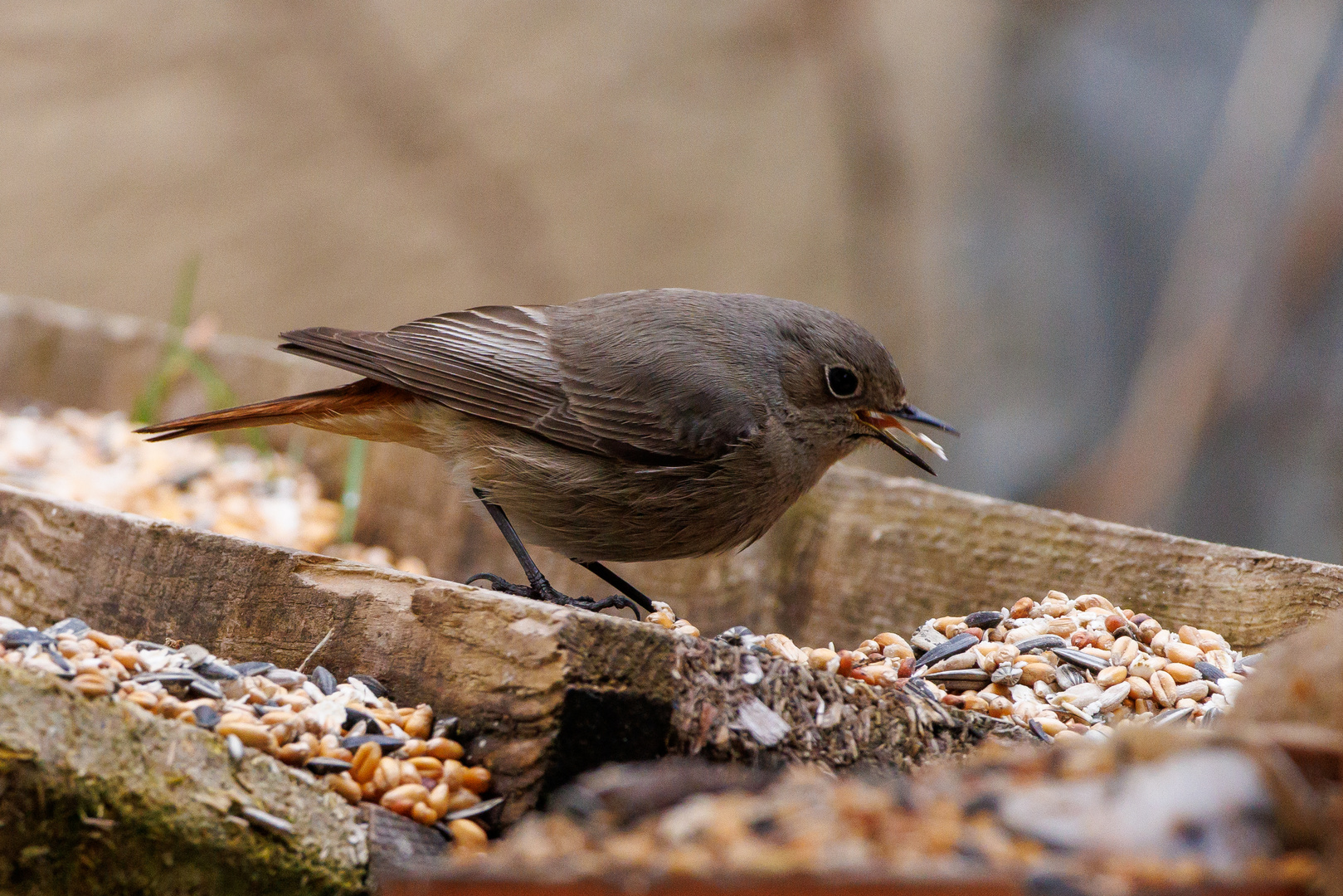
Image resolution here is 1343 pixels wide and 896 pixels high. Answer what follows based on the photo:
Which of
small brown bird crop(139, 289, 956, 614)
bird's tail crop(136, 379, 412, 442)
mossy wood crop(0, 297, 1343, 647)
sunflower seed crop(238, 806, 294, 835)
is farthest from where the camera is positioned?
bird's tail crop(136, 379, 412, 442)

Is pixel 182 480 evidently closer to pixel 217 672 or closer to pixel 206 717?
pixel 217 672

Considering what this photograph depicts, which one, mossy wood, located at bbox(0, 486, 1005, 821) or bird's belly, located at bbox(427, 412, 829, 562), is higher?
bird's belly, located at bbox(427, 412, 829, 562)

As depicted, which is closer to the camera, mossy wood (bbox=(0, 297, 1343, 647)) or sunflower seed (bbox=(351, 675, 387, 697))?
sunflower seed (bbox=(351, 675, 387, 697))

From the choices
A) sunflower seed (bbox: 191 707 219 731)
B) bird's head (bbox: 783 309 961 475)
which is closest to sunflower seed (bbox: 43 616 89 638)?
sunflower seed (bbox: 191 707 219 731)

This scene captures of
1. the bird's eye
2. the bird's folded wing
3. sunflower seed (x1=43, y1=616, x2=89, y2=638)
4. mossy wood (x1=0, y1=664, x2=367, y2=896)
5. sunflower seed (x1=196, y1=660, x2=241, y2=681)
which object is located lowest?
mossy wood (x1=0, y1=664, x2=367, y2=896)

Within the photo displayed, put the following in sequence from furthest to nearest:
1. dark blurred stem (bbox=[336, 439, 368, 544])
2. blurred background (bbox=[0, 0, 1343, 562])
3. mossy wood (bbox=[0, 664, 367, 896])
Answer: blurred background (bbox=[0, 0, 1343, 562])
dark blurred stem (bbox=[336, 439, 368, 544])
mossy wood (bbox=[0, 664, 367, 896])

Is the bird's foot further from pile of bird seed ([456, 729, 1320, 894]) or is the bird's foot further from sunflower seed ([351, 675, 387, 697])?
pile of bird seed ([456, 729, 1320, 894])

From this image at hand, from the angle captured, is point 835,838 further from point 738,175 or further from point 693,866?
point 738,175

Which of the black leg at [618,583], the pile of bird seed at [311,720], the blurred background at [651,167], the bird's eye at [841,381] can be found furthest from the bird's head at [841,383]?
the blurred background at [651,167]
